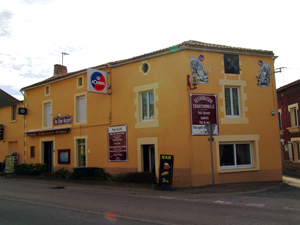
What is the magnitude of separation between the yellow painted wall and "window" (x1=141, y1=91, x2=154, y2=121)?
11167 mm

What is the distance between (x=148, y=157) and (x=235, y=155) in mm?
4243

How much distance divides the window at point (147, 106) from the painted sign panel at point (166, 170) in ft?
9.09

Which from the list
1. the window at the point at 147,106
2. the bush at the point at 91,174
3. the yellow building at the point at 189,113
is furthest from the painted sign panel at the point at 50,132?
the window at the point at 147,106

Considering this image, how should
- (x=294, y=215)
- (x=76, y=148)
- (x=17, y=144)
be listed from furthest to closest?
(x=17, y=144) → (x=76, y=148) → (x=294, y=215)

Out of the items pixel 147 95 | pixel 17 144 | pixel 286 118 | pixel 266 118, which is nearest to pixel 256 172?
pixel 266 118

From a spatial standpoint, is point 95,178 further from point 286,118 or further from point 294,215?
point 286,118

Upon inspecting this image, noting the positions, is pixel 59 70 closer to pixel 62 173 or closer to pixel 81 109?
pixel 81 109

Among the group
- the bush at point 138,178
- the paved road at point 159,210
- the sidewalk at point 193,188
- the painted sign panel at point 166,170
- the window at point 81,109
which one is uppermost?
the window at point 81,109

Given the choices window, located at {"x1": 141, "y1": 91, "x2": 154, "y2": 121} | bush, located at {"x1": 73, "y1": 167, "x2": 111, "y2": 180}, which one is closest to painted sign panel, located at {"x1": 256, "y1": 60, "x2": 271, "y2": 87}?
window, located at {"x1": 141, "y1": 91, "x2": 154, "y2": 121}

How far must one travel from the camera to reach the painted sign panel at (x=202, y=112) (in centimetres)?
1378

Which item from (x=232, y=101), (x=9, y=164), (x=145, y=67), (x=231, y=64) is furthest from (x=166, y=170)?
(x=9, y=164)

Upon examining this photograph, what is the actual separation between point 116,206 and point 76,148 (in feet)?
33.5

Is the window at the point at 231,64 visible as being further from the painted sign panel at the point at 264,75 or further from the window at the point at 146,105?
the window at the point at 146,105

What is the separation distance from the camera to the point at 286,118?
2611cm
